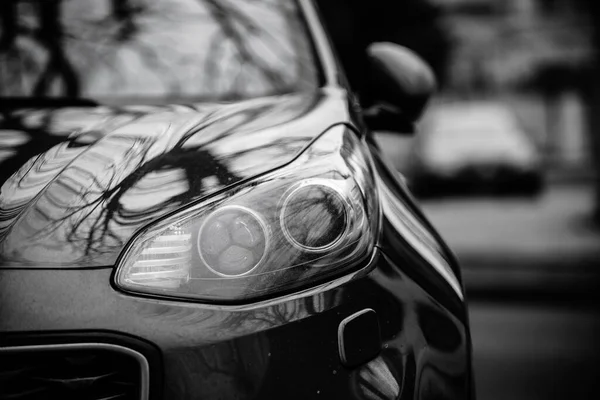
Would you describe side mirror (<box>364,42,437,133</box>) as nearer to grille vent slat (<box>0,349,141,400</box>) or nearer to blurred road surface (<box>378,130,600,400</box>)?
grille vent slat (<box>0,349,141,400</box>)

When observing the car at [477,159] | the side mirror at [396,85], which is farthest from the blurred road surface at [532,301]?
the car at [477,159]

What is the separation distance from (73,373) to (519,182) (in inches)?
550

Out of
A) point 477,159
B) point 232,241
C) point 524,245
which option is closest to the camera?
point 232,241

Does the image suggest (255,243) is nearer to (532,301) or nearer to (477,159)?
(532,301)

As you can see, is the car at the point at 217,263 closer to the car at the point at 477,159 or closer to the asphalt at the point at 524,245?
the asphalt at the point at 524,245

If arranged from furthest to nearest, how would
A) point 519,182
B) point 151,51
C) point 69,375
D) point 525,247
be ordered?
1. point 519,182
2. point 525,247
3. point 151,51
4. point 69,375

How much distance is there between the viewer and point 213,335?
52.2 inches

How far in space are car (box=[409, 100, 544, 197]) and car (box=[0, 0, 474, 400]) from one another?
13309 mm

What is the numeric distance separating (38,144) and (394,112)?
1.32m

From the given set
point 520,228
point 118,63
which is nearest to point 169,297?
point 118,63

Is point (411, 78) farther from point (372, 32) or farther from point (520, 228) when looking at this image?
point (372, 32)

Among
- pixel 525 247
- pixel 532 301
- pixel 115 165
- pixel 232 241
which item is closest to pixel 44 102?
pixel 115 165

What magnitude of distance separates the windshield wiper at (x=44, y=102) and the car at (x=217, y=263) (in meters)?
0.17

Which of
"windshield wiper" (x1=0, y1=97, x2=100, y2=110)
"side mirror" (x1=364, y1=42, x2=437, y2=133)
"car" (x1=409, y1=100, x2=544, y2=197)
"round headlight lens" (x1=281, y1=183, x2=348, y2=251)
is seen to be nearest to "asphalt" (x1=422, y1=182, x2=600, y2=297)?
"car" (x1=409, y1=100, x2=544, y2=197)
